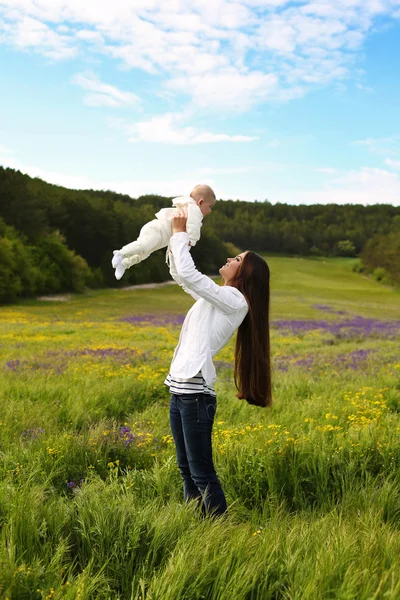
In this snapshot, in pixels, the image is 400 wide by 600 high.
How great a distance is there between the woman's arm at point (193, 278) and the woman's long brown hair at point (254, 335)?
1.02ft

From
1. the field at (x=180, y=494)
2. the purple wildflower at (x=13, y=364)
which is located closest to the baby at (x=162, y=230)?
the field at (x=180, y=494)

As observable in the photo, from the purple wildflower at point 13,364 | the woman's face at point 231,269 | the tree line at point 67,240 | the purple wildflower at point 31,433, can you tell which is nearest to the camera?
the woman's face at point 231,269

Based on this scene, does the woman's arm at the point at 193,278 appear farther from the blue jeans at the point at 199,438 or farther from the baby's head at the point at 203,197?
the blue jeans at the point at 199,438

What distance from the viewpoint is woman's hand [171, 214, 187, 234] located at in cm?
322

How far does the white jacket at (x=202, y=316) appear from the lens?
10.3 feet

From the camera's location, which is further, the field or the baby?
the baby

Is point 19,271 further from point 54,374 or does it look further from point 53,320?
point 54,374

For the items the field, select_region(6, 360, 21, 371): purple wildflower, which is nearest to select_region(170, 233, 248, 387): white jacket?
the field

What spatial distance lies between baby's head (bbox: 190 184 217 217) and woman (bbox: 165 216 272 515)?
11.1 inches

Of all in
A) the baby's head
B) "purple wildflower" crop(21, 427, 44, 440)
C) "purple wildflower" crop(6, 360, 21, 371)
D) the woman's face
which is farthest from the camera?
"purple wildflower" crop(6, 360, 21, 371)

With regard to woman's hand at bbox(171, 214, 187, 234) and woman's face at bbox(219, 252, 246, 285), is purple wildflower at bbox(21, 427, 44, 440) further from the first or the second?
woman's hand at bbox(171, 214, 187, 234)

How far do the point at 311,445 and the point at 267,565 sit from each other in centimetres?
219

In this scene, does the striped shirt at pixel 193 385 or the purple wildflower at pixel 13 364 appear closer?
the striped shirt at pixel 193 385

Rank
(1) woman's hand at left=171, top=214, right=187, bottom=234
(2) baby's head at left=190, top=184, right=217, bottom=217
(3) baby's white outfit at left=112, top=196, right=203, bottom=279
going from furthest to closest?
(2) baby's head at left=190, top=184, right=217, bottom=217
(3) baby's white outfit at left=112, top=196, right=203, bottom=279
(1) woman's hand at left=171, top=214, right=187, bottom=234
